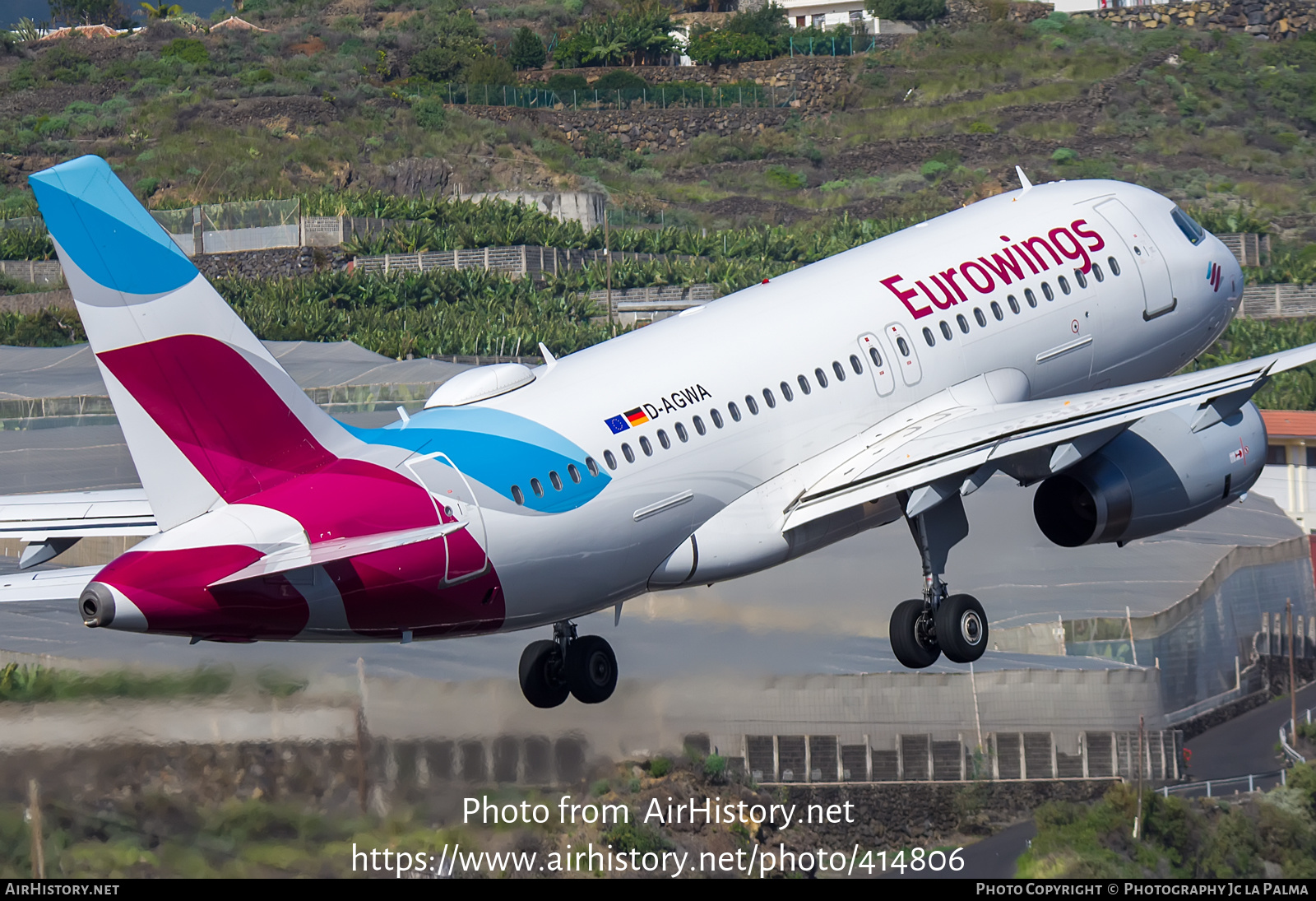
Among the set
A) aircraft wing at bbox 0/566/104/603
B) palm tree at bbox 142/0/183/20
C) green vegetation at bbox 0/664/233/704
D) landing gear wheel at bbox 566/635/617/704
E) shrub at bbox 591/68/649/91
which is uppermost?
palm tree at bbox 142/0/183/20

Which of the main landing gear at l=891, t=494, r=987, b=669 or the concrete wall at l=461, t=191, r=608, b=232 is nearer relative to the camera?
the main landing gear at l=891, t=494, r=987, b=669

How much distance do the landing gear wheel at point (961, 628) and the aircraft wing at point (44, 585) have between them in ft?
45.7

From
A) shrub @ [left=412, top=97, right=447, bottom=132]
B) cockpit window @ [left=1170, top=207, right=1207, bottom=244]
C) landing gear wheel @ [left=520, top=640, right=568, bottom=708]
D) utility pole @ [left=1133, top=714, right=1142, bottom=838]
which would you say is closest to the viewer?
landing gear wheel @ [left=520, top=640, right=568, bottom=708]

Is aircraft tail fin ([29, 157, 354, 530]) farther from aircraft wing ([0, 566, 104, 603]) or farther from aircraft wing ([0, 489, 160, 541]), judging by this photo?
aircraft wing ([0, 489, 160, 541])

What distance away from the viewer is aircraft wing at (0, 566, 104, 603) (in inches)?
878

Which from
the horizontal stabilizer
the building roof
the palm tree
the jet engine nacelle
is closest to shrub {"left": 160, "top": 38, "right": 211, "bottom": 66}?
the palm tree

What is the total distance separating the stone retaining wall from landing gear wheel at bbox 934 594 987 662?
136289 mm

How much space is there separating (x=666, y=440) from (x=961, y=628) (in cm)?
619

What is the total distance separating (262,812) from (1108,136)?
116085 mm

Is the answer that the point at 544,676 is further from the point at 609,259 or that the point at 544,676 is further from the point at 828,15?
the point at 828,15

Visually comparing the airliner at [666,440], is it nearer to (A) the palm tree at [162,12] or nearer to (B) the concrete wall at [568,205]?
(B) the concrete wall at [568,205]

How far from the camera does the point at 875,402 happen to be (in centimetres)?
3130
